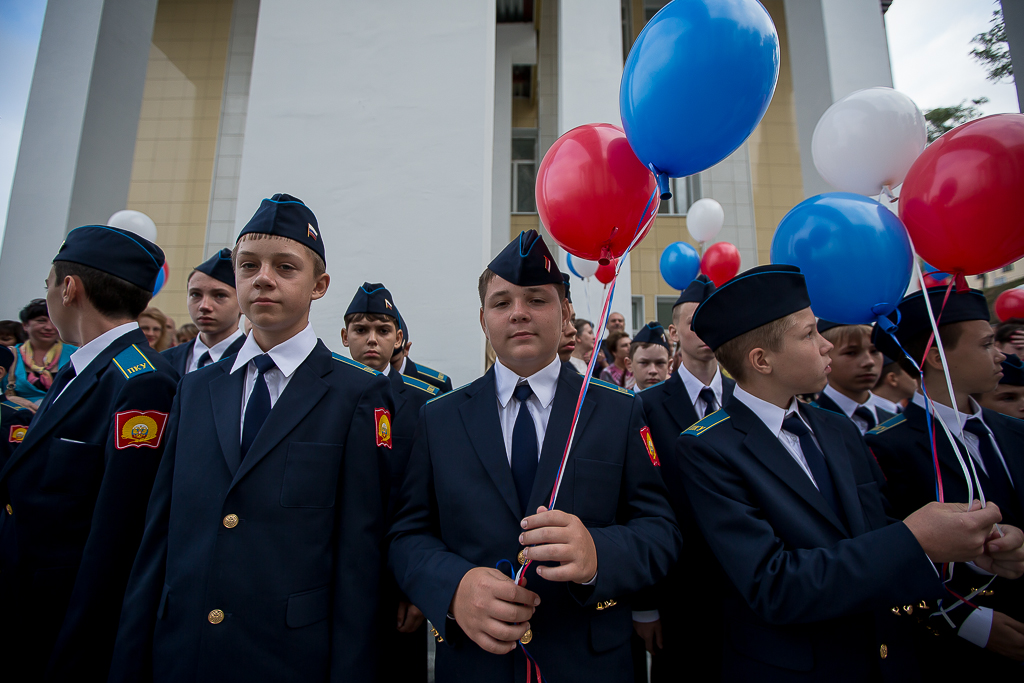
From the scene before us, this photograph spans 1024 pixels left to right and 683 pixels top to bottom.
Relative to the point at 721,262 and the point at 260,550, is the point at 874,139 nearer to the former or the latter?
the point at 260,550

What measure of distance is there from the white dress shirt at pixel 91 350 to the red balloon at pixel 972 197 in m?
2.94

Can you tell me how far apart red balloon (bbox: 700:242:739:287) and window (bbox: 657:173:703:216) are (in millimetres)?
3772

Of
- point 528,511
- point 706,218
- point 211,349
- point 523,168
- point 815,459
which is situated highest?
point 523,168

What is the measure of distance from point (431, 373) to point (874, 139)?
9.44 ft

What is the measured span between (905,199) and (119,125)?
7078mm

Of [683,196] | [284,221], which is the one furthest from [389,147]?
[683,196]

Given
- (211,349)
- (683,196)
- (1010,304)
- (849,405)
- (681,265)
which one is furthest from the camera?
(683,196)

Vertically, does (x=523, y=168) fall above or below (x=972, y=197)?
above

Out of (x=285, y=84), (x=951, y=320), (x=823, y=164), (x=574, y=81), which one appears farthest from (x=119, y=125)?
(x=951, y=320)

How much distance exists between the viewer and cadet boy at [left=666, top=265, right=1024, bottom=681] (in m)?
1.24

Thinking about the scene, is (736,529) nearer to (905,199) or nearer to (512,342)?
(512,342)

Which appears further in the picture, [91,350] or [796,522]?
[91,350]

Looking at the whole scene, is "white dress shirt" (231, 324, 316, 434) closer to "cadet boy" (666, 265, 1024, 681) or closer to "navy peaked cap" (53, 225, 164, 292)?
"navy peaked cap" (53, 225, 164, 292)

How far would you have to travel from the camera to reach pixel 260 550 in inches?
54.2
